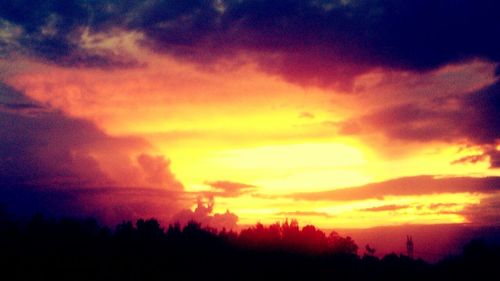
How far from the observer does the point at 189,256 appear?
67.5 metres

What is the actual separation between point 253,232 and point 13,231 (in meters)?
39.6

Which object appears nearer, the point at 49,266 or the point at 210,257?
the point at 49,266

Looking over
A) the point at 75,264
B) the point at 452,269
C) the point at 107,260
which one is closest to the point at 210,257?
the point at 107,260

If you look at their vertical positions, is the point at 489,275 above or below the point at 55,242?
below

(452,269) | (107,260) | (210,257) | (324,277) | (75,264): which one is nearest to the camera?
(75,264)

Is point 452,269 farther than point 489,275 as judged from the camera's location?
Yes

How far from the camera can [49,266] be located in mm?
53438

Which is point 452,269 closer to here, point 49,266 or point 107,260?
point 107,260

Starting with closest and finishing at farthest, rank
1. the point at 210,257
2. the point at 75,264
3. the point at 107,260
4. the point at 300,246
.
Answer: the point at 75,264 → the point at 107,260 → the point at 210,257 → the point at 300,246

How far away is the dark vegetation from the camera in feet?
182

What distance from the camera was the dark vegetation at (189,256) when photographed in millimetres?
55625

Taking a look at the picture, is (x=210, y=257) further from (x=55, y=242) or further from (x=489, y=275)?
(x=489, y=275)

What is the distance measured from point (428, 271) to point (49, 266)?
6764 cm

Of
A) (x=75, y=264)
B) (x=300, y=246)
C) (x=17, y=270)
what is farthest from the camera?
(x=300, y=246)
